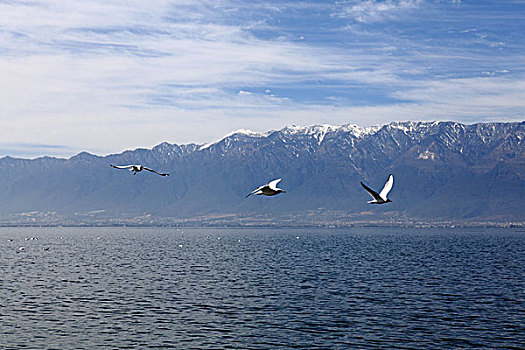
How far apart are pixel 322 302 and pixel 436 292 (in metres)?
20.2

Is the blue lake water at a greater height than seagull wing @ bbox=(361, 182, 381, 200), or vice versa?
seagull wing @ bbox=(361, 182, 381, 200)

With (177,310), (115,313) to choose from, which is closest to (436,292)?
(177,310)

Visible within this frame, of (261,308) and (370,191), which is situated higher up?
(370,191)

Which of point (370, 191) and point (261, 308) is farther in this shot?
point (261, 308)

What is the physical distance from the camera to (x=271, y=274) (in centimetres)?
12025

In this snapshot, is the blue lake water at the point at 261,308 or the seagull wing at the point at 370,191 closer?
the seagull wing at the point at 370,191

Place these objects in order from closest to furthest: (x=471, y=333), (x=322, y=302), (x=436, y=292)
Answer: (x=471, y=333) < (x=322, y=302) < (x=436, y=292)

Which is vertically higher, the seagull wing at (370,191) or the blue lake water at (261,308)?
the seagull wing at (370,191)

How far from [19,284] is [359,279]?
5378cm

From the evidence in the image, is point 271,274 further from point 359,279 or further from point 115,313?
point 115,313

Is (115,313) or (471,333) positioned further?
(115,313)

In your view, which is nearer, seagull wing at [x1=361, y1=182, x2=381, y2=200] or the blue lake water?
seagull wing at [x1=361, y1=182, x2=381, y2=200]

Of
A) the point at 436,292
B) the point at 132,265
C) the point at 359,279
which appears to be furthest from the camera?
the point at 132,265

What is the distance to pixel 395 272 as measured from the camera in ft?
409
